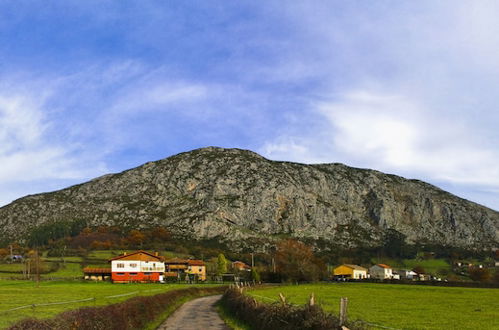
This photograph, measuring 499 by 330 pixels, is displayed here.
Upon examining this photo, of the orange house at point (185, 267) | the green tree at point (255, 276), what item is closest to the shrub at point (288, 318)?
the green tree at point (255, 276)

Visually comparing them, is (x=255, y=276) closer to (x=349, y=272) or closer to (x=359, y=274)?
(x=349, y=272)

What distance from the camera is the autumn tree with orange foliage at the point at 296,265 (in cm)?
12272

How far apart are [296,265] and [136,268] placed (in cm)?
5076

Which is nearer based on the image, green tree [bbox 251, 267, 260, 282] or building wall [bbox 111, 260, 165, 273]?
green tree [bbox 251, 267, 260, 282]

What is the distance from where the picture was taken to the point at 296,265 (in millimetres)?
122750

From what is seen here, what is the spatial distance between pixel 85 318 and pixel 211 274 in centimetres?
14372

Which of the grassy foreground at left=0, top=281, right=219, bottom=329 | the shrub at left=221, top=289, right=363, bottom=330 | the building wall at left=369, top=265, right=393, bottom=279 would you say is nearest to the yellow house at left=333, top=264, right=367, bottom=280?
the building wall at left=369, top=265, right=393, bottom=279

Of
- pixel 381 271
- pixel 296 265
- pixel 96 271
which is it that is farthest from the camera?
pixel 381 271

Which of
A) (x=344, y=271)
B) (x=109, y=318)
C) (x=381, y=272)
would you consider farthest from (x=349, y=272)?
(x=109, y=318)

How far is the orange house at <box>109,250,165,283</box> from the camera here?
445ft

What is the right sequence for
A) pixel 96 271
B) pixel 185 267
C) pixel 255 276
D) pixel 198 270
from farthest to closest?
pixel 185 267 < pixel 198 270 < pixel 96 271 < pixel 255 276

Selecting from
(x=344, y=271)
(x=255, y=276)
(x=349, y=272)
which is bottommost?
(x=349, y=272)

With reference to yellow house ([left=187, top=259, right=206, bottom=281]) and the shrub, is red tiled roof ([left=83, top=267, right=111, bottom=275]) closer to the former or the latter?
yellow house ([left=187, top=259, right=206, bottom=281])

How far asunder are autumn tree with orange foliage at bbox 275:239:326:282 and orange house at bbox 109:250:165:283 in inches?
1506
